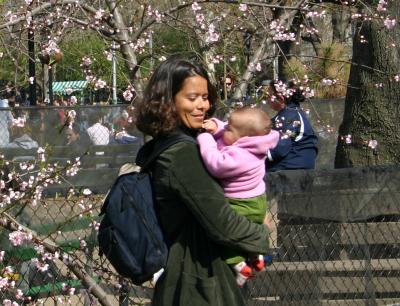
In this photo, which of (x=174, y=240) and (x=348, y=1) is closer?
(x=174, y=240)

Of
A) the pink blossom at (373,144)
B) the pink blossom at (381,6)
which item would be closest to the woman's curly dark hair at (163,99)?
the pink blossom at (381,6)

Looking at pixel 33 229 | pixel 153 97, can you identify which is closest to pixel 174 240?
pixel 153 97

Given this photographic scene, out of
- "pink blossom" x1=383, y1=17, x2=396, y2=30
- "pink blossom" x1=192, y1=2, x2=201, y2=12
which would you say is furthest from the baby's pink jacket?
"pink blossom" x1=383, y1=17, x2=396, y2=30

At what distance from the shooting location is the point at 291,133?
6.55 metres

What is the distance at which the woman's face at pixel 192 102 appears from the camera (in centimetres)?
306

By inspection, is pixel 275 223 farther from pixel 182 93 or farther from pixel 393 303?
pixel 182 93

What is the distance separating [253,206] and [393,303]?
3023 mm

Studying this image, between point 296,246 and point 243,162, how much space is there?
2450mm

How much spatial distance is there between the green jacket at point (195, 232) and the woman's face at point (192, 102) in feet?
0.47

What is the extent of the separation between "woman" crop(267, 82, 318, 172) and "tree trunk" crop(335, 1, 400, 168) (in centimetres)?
113

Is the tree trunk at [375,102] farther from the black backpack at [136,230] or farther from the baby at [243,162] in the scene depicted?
the black backpack at [136,230]

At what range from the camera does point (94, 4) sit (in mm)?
7391

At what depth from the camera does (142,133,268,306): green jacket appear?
2.88 m

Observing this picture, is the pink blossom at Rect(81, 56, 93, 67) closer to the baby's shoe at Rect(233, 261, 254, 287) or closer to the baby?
the baby
